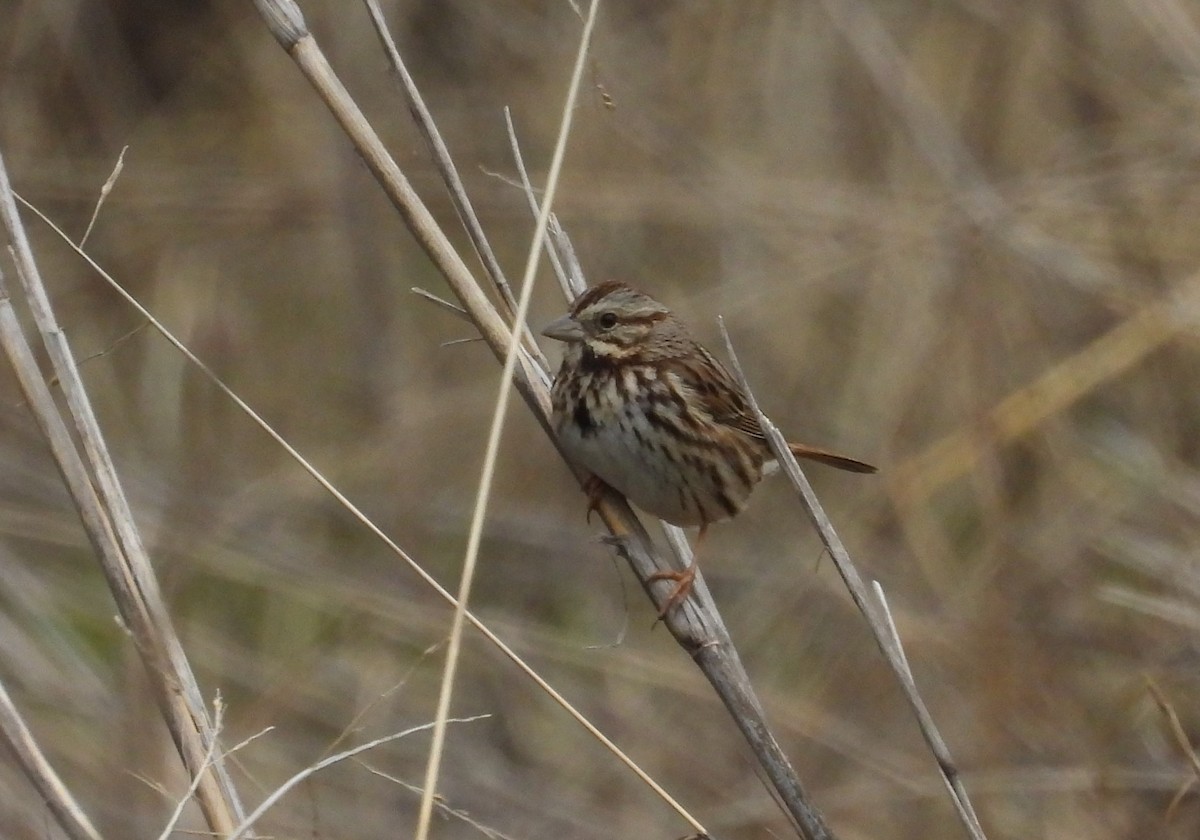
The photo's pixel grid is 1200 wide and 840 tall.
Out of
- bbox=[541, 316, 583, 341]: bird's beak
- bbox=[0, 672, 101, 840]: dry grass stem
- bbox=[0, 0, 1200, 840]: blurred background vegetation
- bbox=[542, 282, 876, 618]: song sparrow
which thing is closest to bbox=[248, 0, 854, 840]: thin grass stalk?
bbox=[542, 282, 876, 618]: song sparrow

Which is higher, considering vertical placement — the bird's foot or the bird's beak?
the bird's beak

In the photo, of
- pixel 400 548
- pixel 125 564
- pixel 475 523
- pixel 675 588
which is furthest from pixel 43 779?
pixel 675 588

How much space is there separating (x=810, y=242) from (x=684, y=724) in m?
1.67

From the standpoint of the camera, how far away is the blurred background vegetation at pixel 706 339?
5070mm

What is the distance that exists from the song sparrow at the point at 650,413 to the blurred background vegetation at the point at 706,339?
1.16 m

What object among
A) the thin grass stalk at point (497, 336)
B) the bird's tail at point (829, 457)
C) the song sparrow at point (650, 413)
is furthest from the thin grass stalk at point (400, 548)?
the bird's tail at point (829, 457)

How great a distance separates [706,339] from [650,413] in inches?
99.1

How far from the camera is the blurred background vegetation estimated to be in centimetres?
507

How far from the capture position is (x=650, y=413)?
3.64 metres

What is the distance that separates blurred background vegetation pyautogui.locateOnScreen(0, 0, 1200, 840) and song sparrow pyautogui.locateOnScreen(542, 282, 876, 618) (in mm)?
1158

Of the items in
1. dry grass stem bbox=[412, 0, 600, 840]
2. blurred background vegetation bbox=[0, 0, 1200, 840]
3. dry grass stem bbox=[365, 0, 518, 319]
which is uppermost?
dry grass stem bbox=[365, 0, 518, 319]

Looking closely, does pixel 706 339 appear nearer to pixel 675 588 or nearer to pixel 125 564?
pixel 675 588

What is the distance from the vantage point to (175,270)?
6.80 metres

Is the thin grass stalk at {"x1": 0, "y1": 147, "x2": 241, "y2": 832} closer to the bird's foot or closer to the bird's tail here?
the bird's foot
